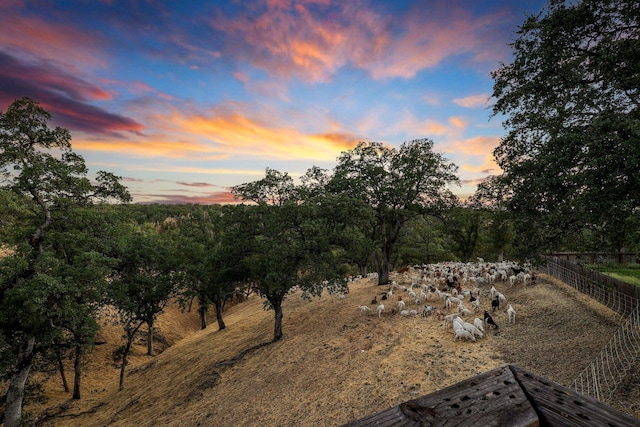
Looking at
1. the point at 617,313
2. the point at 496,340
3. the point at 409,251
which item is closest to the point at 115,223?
the point at 496,340

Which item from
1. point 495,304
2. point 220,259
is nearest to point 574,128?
point 495,304

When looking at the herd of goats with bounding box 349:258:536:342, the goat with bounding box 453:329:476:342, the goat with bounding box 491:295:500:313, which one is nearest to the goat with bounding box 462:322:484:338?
the herd of goats with bounding box 349:258:536:342

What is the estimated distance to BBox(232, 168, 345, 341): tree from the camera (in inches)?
747

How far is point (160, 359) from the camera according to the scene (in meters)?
29.0

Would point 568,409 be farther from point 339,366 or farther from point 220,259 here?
point 220,259

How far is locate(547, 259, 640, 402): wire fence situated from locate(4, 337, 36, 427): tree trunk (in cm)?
2479

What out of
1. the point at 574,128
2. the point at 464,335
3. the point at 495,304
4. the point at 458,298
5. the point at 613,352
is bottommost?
the point at 464,335

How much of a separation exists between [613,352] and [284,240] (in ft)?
51.6

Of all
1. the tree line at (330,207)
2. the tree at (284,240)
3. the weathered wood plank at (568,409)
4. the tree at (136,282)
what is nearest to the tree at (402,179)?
the tree line at (330,207)

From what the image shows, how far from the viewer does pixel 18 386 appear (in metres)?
16.9

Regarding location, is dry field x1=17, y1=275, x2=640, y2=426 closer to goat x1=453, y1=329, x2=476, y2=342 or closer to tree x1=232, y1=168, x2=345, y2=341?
goat x1=453, y1=329, x2=476, y2=342

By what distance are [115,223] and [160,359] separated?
16.8m

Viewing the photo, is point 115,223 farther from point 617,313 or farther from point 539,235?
point 617,313

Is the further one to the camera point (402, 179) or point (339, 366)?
point (402, 179)
